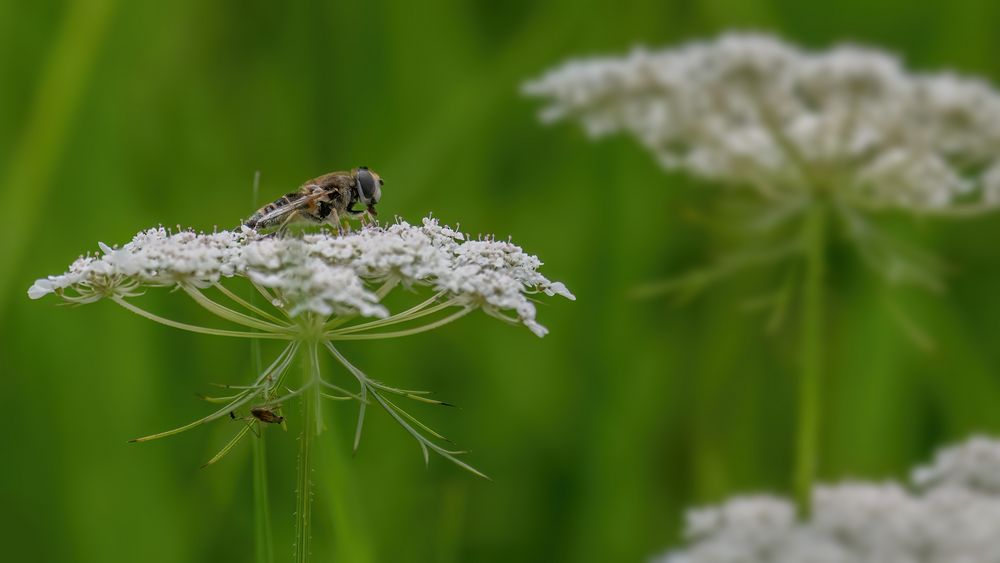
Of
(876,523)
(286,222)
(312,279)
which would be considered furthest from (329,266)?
(876,523)

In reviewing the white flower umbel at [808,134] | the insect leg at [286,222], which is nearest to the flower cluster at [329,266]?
the insect leg at [286,222]

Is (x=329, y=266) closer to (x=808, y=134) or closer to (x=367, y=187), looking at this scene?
(x=367, y=187)

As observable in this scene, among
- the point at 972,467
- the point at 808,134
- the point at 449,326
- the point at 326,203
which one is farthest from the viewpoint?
the point at 449,326

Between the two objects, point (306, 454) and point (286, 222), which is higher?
point (286, 222)

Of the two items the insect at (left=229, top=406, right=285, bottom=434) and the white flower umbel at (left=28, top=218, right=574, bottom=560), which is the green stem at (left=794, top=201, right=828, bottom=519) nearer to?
the white flower umbel at (left=28, top=218, right=574, bottom=560)

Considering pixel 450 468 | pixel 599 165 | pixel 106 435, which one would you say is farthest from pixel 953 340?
pixel 106 435

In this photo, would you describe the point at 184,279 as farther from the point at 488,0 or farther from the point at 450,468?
the point at 488,0

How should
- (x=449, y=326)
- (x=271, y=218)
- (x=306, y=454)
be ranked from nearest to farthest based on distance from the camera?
(x=306, y=454) → (x=271, y=218) → (x=449, y=326)

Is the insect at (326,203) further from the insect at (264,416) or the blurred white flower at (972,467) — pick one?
the blurred white flower at (972,467)

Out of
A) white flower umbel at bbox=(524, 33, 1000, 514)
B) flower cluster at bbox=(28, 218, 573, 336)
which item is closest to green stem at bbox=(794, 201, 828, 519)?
white flower umbel at bbox=(524, 33, 1000, 514)
